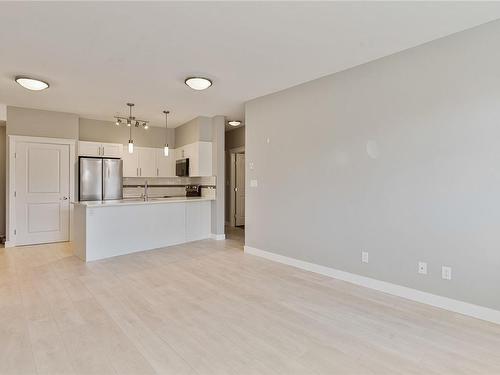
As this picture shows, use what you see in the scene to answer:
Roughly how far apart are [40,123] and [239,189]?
4.66m

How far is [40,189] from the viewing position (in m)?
5.65

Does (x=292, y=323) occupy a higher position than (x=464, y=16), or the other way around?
(x=464, y=16)

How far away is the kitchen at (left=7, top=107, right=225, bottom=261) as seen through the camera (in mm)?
4785

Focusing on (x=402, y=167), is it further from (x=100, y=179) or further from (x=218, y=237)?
(x=100, y=179)

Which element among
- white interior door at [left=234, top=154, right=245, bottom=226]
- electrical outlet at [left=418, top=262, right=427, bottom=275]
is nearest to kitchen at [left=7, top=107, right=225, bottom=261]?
white interior door at [left=234, top=154, right=245, bottom=226]

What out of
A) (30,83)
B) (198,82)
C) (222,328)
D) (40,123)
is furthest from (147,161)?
(222,328)

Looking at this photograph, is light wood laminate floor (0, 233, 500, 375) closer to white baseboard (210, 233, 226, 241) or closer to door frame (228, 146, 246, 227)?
white baseboard (210, 233, 226, 241)

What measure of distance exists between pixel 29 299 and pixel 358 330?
10.7 ft

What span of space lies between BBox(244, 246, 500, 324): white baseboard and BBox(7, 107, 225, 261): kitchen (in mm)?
2363

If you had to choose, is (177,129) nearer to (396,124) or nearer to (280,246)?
(280,246)

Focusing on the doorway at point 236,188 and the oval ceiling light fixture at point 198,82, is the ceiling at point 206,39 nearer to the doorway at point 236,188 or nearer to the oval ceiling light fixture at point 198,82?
the oval ceiling light fixture at point 198,82

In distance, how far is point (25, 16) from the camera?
2480 millimetres

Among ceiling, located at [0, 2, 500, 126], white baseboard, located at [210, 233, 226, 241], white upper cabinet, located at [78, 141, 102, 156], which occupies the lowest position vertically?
white baseboard, located at [210, 233, 226, 241]

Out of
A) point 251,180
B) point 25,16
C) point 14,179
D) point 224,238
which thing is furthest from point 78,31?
point 224,238
